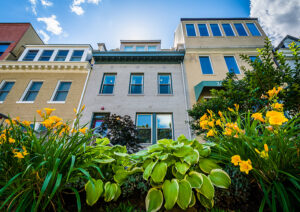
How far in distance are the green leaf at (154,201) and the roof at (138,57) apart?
9.00 meters

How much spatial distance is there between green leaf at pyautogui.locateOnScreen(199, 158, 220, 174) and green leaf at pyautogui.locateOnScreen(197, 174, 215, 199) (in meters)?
0.18

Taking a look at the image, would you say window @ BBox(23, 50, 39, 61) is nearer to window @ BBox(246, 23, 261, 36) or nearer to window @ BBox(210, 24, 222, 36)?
window @ BBox(210, 24, 222, 36)

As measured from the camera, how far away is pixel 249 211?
3.96ft

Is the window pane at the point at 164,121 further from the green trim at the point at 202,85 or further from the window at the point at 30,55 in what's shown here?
the window at the point at 30,55

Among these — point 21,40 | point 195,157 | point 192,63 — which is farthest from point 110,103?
point 21,40

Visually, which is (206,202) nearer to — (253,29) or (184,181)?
(184,181)

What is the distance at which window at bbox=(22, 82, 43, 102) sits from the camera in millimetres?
8055

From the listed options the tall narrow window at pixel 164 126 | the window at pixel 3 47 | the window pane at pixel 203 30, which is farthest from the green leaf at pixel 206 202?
the window at pixel 3 47

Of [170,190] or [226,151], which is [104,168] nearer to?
[170,190]

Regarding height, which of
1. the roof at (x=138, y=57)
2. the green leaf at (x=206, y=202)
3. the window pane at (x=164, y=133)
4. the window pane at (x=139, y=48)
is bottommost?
the green leaf at (x=206, y=202)

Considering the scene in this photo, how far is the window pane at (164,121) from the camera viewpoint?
7159mm

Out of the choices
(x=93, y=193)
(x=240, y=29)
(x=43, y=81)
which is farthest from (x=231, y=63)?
(x=43, y=81)

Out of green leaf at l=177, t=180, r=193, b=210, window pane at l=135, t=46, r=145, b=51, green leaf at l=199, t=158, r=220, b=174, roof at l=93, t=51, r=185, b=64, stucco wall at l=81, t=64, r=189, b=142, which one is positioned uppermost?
window pane at l=135, t=46, r=145, b=51

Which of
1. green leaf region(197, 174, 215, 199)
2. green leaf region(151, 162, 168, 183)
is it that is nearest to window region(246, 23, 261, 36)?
green leaf region(197, 174, 215, 199)
